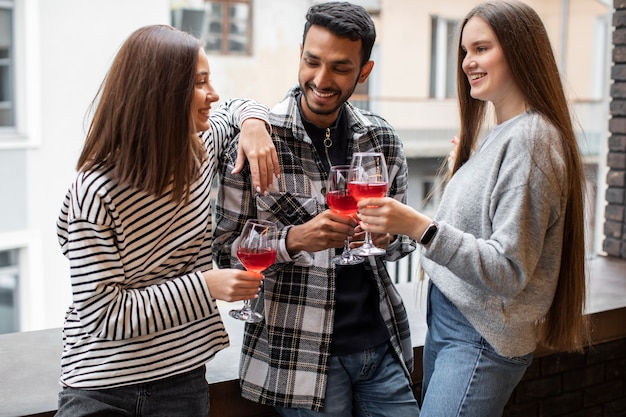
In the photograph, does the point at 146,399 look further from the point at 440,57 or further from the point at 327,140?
the point at 440,57

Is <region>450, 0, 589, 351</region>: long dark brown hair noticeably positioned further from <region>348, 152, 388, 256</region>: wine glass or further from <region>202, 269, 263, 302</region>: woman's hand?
<region>202, 269, 263, 302</region>: woman's hand

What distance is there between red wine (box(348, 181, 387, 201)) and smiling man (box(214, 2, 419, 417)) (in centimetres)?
12

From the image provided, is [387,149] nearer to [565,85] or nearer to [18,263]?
[565,85]

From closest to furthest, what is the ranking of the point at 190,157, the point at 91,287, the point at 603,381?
1. the point at 91,287
2. the point at 190,157
3. the point at 603,381

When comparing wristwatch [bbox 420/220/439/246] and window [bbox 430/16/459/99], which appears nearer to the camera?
wristwatch [bbox 420/220/439/246]

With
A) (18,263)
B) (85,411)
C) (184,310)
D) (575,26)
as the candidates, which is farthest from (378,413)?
(575,26)

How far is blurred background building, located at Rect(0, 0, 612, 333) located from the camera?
6.07 meters

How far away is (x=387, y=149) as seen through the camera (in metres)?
1.84

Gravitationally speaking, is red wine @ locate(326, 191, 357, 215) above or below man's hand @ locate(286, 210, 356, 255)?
above

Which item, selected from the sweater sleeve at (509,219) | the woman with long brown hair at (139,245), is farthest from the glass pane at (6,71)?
the sweater sleeve at (509,219)

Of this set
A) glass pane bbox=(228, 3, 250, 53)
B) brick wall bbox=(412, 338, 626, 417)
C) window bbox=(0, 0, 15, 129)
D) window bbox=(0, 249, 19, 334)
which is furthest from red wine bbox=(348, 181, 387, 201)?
glass pane bbox=(228, 3, 250, 53)

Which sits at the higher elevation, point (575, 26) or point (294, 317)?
point (575, 26)

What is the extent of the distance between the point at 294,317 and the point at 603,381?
65.6 inches

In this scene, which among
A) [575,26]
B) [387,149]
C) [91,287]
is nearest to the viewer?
[91,287]
